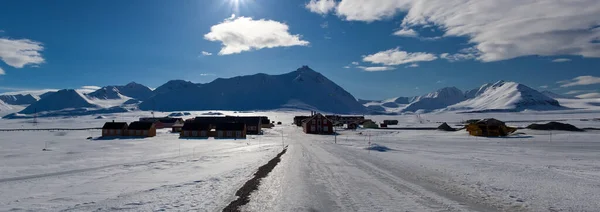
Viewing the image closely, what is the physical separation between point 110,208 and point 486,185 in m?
14.9

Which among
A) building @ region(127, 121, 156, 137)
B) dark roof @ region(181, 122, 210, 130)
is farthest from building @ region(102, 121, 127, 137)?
Answer: dark roof @ region(181, 122, 210, 130)

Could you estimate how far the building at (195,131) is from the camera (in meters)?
70.1

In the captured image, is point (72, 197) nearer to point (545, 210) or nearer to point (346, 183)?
point (346, 183)

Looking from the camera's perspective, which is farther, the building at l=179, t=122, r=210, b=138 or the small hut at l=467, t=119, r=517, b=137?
the building at l=179, t=122, r=210, b=138

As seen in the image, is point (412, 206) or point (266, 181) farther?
point (266, 181)

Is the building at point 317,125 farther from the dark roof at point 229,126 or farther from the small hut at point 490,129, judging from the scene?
the small hut at point 490,129

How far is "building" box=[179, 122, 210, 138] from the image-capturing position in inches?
2761

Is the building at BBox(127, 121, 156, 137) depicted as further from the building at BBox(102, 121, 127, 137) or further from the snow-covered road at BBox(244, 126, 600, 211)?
the snow-covered road at BBox(244, 126, 600, 211)

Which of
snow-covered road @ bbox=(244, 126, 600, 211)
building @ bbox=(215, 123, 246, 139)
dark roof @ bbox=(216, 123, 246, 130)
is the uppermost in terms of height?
dark roof @ bbox=(216, 123, 246, 130)

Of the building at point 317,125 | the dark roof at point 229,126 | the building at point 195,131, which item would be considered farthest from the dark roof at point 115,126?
the building at point 317,125

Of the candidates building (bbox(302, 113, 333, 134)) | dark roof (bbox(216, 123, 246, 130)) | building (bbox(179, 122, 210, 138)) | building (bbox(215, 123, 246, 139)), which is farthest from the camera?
building (bbox(302, 113, 333, 134))

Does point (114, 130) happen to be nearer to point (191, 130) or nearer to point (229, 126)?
point (191, 130)

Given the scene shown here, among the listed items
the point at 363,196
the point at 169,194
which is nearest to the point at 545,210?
the point at 363,196

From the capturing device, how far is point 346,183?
52.2ft
